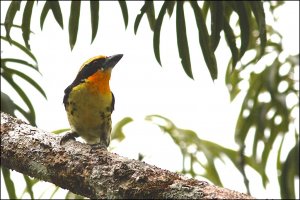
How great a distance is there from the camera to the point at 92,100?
2852mm

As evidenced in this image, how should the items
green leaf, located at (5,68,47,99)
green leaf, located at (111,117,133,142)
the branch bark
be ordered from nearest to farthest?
the branch bark, green leaf, located at (5,68,47,99), green leaf, located at (111,117,133,142)

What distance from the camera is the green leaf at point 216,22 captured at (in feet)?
8.81

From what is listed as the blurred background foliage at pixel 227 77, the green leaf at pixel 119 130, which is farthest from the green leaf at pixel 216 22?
the green leaf at pixel 119 130

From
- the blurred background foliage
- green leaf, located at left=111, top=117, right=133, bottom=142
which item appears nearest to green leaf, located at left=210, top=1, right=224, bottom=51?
the blurred background foliage

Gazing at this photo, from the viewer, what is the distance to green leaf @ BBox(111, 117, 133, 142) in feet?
12.8

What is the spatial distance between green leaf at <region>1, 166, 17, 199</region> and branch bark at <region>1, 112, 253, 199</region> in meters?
1.02

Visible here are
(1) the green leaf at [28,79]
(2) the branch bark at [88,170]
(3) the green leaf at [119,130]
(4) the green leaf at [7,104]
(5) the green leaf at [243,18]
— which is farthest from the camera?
(3) the green leaf at [119,130]

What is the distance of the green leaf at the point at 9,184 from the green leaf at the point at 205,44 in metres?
1.19

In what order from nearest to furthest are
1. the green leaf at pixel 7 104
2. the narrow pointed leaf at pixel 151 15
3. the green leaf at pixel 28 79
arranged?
the narrow pointed leaf at pixel 151 15, the green leaf at pixel 7 104, the green leaf at pixel 28 79

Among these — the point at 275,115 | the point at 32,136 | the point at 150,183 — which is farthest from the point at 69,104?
the point at 275,115

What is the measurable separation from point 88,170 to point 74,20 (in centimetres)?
124

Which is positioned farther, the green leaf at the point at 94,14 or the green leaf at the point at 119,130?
the green leaf at the point at 119,130

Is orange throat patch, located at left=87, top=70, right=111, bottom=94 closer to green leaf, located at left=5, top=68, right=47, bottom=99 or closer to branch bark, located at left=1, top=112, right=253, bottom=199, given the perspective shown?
green leaf, located at left=5, top=68, right=47, bottom=99

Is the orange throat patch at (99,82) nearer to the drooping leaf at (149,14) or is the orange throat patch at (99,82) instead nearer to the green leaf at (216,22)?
the drooping leaf at (149,14)
